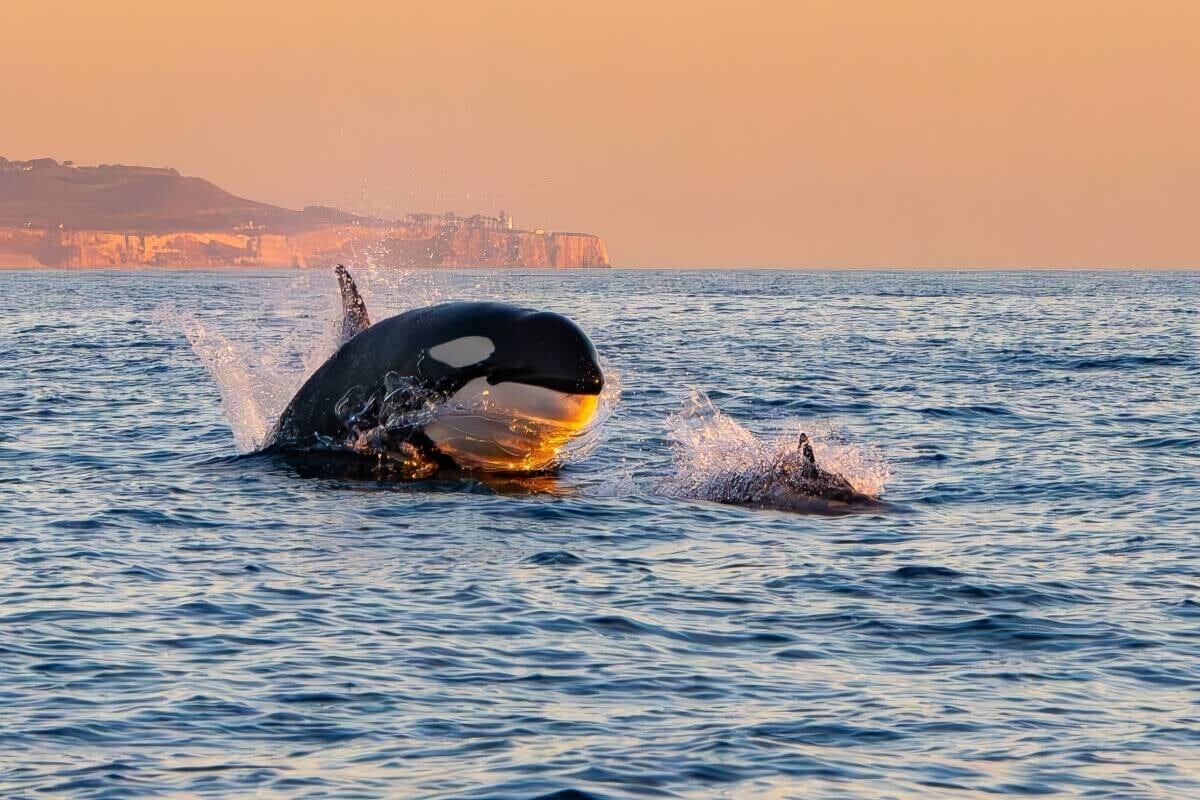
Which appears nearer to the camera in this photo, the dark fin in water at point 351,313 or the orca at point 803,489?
the orca at point 803,489

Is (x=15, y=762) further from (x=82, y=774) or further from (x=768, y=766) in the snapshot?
(x=768, y=766)

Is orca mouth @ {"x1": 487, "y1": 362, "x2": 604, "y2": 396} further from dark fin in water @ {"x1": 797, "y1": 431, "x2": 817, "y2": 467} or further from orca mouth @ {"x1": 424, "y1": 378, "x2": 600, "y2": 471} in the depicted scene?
dark fin in water @ {"x1": 797, "y1": 431, "x2": 817, "y2": 467}

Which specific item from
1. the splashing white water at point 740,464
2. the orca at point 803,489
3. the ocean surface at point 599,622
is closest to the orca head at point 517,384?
the ocean surface at point 599,622

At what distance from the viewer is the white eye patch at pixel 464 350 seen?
56.6ft

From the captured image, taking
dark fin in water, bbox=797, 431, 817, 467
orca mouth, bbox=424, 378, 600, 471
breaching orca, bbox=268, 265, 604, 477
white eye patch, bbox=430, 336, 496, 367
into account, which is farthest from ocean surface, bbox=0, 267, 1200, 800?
white eye patch, bbox=430, 336, 496, 367

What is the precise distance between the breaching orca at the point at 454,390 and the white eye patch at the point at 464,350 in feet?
0.03

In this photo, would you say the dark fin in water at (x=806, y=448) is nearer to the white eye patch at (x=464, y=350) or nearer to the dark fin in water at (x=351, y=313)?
the white eye patch at (x=464, y=350)

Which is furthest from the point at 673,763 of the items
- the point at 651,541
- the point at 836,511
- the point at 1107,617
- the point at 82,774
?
the point at 836,511

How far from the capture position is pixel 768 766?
28.4ft

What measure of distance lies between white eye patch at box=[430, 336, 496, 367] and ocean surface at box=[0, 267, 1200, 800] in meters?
1.41

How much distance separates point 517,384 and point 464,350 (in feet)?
2.43

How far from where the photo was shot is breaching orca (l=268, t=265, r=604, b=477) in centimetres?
1695

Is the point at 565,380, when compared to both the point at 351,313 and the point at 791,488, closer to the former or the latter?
the point at 791,488

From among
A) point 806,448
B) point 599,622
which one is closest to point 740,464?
point 806,448
